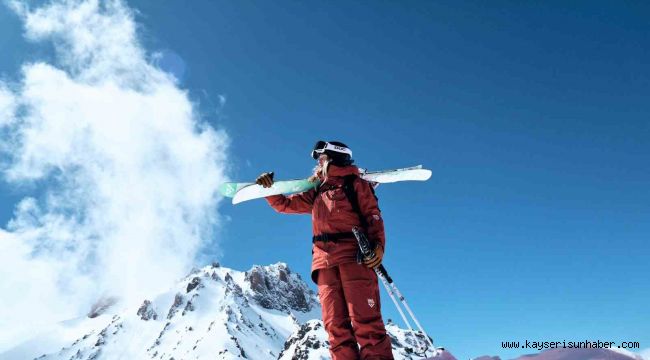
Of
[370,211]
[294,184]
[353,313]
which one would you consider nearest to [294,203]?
[294,184]

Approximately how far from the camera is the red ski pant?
17.2 ft

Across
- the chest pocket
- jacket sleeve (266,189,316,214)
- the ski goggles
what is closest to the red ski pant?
the chest pocket

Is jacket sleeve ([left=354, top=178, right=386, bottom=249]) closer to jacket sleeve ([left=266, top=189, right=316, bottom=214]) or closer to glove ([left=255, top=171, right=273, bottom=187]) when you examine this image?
jacket sleeve ([left=266, top=189, right=316, bottom=214])

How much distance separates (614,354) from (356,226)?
3225mm

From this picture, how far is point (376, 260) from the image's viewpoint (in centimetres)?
573

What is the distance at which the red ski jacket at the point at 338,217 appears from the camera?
6000 millimetres

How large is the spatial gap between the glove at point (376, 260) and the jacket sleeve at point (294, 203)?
1752 mm

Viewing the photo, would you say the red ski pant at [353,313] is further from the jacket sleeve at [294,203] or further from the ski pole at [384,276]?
the jacket sleeve at [294,203]

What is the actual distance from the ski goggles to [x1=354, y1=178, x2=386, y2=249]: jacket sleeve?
63cm

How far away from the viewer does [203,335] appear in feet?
644

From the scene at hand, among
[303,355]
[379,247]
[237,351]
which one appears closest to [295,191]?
[379,247]

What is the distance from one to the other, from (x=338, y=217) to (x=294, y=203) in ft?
3.68

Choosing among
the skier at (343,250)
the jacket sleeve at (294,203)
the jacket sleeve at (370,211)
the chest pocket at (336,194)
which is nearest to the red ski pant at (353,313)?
the skier at (343,250)

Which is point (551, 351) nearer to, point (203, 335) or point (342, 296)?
point (342, 296)
